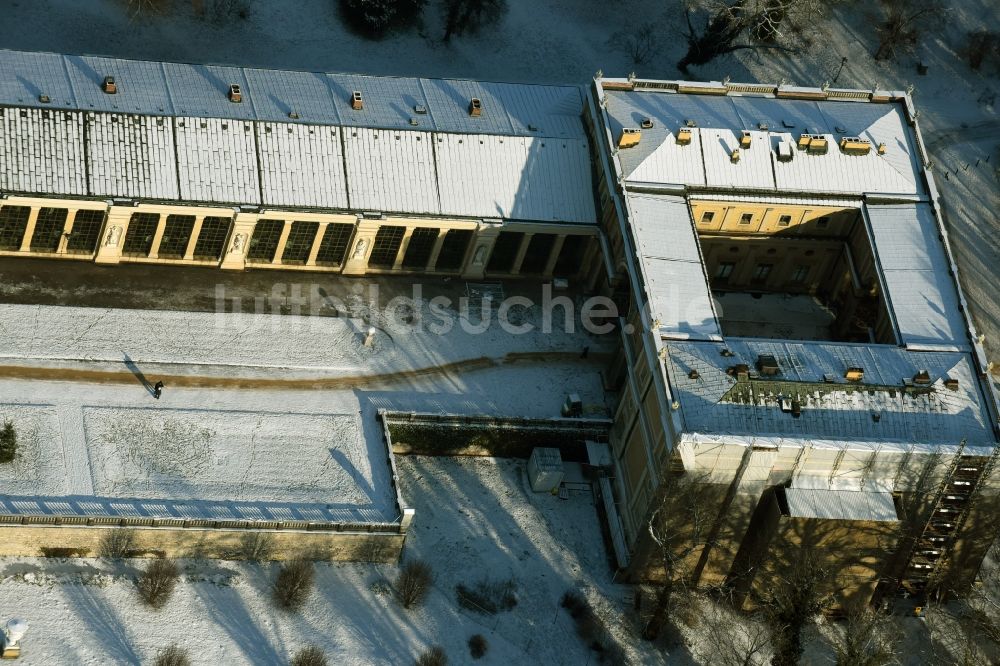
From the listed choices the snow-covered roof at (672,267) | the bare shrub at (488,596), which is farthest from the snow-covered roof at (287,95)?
the bare shrub at (488,596)

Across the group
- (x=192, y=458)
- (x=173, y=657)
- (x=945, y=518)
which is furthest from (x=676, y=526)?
(x=173, y=657)

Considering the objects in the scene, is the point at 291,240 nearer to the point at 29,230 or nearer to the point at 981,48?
the point at 29,230

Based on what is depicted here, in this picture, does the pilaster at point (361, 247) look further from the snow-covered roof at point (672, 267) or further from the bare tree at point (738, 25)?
the bare tree at point (738, 25)

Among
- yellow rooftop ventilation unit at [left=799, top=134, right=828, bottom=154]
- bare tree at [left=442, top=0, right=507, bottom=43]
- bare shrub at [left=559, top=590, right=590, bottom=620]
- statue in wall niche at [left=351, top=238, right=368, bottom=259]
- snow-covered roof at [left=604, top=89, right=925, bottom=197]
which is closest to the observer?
bare shrub at [left=559, top=590, right=590, bottom=620]

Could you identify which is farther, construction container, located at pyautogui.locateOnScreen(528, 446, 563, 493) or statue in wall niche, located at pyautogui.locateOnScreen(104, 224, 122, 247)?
statue in wall niche, located at pyautogui.locateOnScreen(104, 224, 122, 247)

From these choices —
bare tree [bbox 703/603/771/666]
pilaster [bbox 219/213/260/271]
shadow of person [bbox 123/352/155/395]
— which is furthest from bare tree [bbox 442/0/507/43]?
bare tree [bbox 703/603/771/666]

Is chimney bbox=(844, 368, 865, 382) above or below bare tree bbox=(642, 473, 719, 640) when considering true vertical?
above

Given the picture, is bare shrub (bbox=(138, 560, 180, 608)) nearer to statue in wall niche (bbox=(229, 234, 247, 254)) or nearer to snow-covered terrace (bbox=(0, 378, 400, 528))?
snow-covered terrace (bbox=(0, 378, 400, 528))

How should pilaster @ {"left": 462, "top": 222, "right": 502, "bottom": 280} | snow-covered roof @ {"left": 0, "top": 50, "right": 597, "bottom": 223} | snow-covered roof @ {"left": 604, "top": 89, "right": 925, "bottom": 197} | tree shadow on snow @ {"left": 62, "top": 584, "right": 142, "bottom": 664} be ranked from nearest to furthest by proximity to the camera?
tree shadow on snow @ {"left": 62, "top": 584, "right": 142, "bottom": 664}
snow-covered roof @ {"left": 0, "top": 50, "right": 597, "bottom": 223}
pilaster @ {"left": 462, "top": 222, "right": 502, "bottom": 280}
snow-covered roof @ {"left": 604, "top": 89, "right": 925, "bottom": 197}
